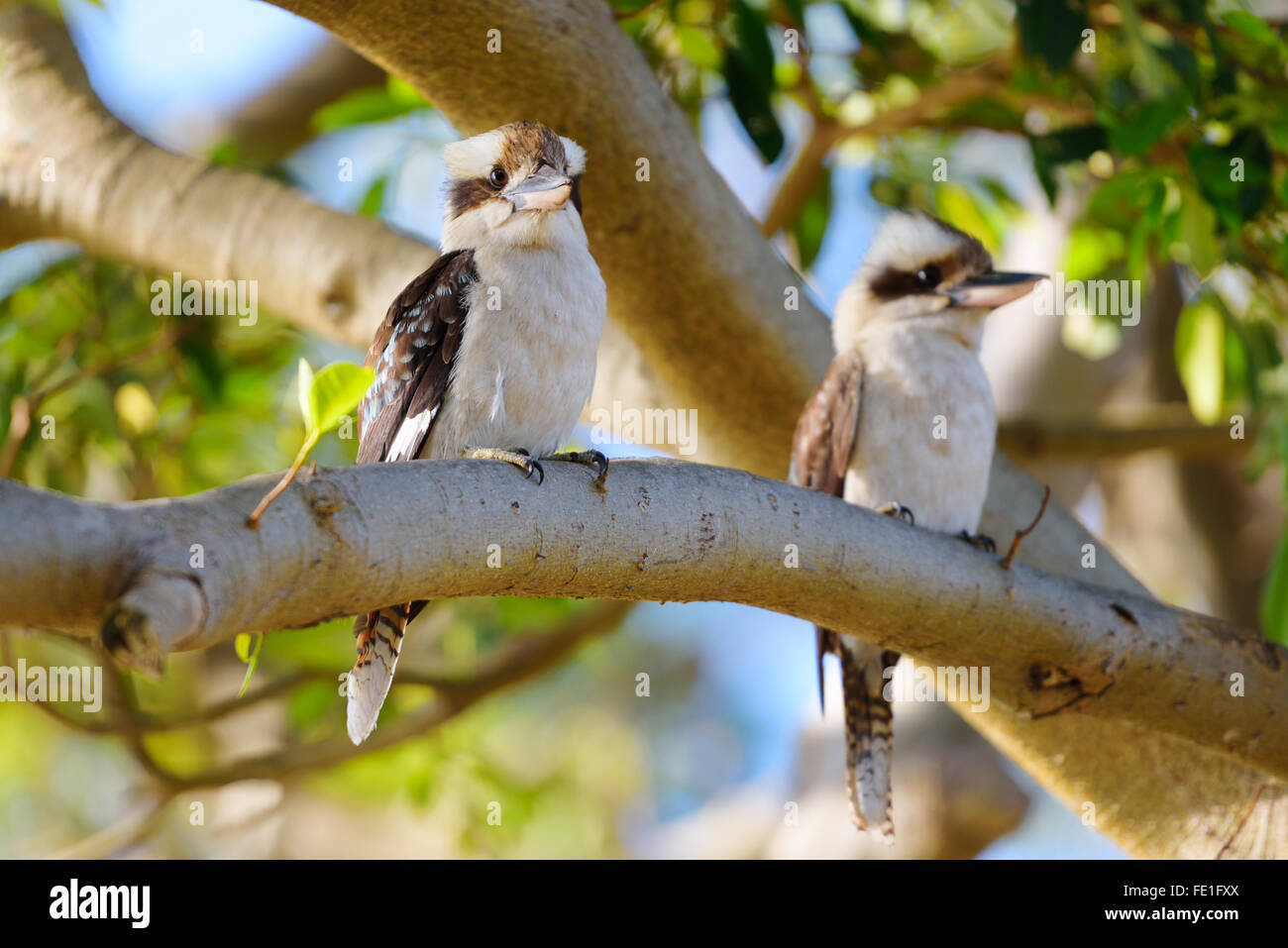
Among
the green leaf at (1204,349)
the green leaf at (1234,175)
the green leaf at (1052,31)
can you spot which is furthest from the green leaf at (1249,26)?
the green leaf at (1204,349)

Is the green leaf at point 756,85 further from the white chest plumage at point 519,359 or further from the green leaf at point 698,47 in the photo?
the white chest plumage at point 519,359

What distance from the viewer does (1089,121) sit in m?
3.46

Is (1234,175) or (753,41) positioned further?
(753,41)

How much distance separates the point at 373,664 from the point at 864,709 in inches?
56.4

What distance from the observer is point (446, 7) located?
7.30 ft

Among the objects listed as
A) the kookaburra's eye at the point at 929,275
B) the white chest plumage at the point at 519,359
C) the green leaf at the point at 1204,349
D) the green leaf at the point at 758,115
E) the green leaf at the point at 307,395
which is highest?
→ the green leaf at the point at 307,395

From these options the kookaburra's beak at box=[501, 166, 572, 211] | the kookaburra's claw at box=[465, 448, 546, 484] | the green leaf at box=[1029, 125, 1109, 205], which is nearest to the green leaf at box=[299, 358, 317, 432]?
the kookaburra's claw at box=[465, 448, 546, 484]

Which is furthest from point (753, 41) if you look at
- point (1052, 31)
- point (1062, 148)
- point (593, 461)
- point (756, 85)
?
point (593, 461)

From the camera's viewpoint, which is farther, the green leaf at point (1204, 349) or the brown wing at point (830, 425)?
the green leaf at point (1204, 349)

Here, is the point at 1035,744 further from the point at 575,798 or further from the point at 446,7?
the point at 575,798

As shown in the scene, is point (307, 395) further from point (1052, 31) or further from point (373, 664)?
point (1052, 31)

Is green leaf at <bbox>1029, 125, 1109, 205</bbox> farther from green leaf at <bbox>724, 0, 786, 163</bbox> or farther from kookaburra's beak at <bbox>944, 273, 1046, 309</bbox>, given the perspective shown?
green leaf at <bbox>724, 0, 786, 163</bbox>

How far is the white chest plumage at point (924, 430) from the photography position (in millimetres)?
2967

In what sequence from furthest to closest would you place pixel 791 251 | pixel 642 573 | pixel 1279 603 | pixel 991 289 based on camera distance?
pixel 791 251 < pixel 991 289 < pixel 1279 603 < pixel 642 573
